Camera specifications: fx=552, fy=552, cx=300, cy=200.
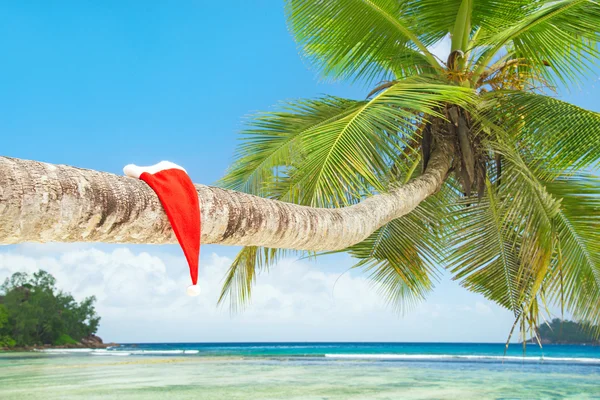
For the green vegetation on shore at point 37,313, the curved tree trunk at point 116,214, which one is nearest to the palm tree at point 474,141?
the curved tree trunk at point 116,214

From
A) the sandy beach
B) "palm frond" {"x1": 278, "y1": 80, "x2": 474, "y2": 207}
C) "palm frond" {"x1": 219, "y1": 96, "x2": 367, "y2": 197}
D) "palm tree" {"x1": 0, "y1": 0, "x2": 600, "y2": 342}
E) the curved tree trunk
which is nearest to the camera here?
the curved tree trunk

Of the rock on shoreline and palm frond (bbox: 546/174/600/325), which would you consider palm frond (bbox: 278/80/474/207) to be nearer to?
palm frond (bbox: 546/174/600/325)

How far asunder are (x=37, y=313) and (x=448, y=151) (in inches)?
1341

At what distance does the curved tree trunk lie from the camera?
160 cm

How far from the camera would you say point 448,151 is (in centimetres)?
504

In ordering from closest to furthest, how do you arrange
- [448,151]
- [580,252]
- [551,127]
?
[551,127]
[580,252]
[448,151]

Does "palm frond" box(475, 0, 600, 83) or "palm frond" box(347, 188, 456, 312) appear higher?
"palm frond" box(475, 0, 600, 83)

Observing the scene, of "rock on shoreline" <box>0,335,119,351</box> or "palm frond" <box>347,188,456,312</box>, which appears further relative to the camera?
"rock on shoreline" <box>0,335,119,351</box>

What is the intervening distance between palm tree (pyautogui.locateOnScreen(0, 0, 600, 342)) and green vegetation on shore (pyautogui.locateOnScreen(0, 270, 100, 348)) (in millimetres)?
30361

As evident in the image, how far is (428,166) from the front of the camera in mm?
4812

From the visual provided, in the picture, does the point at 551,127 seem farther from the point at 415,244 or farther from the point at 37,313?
the point at 37,313

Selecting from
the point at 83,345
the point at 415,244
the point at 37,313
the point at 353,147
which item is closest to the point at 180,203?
the point at 353,147

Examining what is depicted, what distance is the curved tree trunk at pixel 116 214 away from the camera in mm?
1602

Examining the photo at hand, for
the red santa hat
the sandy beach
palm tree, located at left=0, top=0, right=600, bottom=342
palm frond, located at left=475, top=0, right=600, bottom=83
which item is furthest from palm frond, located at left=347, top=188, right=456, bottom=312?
the sandy beach
